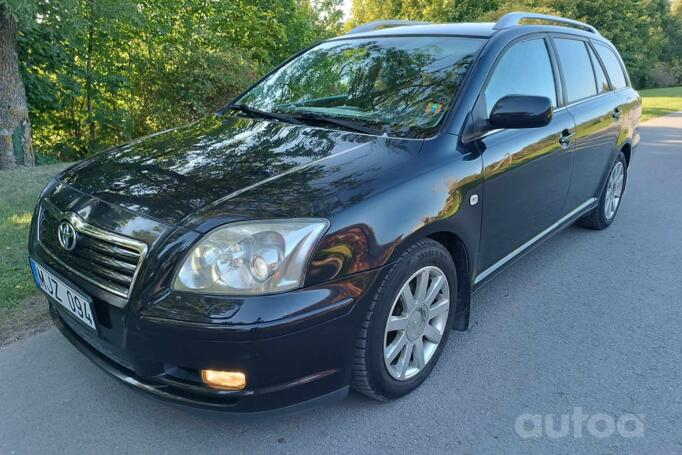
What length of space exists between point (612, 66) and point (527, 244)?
99.5 inches

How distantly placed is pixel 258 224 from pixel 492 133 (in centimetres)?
157

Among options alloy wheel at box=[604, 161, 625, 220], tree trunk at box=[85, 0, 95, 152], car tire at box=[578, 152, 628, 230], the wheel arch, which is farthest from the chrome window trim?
tree trunk at box=[85, 0, 95, 152]

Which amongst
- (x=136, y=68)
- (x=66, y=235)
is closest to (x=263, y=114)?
(x=66, y=235)

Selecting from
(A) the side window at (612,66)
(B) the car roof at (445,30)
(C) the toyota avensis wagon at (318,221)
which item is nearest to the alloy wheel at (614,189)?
(A) the side window at (612,66)

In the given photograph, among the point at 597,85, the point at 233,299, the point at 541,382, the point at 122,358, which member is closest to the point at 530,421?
the point at 541,382

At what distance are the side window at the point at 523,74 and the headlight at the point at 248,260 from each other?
1.55 m

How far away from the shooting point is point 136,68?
36.2ft

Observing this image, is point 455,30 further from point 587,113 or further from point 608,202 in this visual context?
point 608,202

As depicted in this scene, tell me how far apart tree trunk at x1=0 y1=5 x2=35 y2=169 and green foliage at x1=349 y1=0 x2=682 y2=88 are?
65.8 feet

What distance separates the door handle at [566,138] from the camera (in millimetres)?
3601

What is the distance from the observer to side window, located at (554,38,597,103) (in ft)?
12.7

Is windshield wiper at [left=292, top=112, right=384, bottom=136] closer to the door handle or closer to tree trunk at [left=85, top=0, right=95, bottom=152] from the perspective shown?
the door handle

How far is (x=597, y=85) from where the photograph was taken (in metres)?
4.45

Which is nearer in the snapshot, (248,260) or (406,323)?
(248,260)
